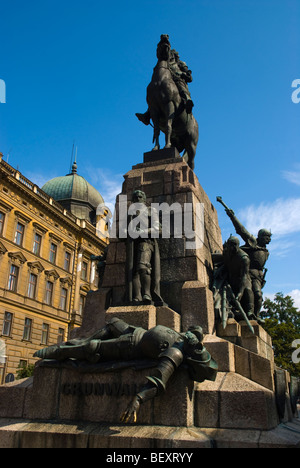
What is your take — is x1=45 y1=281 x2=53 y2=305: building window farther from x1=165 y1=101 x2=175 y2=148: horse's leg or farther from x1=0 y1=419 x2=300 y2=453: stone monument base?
x1=0 y1=419 x2=300 y2=453: stone monument base

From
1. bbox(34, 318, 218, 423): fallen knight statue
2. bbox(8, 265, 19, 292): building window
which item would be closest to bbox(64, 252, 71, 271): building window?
bbox(8, 265, 19, 292): building window

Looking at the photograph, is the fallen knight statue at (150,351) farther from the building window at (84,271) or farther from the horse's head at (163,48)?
the building window at (84,271)

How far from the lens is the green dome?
48.1 meters

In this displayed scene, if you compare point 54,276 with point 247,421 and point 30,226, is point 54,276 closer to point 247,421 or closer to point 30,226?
point 30,226

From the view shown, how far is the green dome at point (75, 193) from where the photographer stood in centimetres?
4809

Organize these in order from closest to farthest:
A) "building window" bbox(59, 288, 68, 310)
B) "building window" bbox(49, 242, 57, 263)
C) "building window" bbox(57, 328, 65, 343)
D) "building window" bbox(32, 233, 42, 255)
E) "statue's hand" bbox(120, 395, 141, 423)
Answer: "statue's hand" bbox(120, 395, 141, 423), "building window" bbox(32, 233, 42, 255), "building window" bbox(57, 328, 65, 343), "building window" bbox(49, 242, 57, 263), "building window" bbox(59, 288, 68, 310)

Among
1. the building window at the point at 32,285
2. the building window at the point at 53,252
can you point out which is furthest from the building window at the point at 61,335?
the building window at the point at 53,252

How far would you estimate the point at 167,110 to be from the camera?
378 inches

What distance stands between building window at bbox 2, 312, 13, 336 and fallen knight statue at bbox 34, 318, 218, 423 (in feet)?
87.0

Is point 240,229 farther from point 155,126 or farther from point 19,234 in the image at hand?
point 19,234

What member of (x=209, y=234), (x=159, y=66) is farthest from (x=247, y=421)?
(x=159, y=66)

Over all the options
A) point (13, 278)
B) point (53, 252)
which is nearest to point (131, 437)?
point (13, 278)

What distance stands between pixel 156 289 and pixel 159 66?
590 centimetres

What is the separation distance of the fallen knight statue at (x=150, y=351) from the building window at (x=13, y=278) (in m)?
27.5
